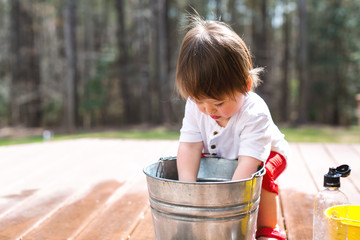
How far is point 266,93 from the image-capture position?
39.3 feet

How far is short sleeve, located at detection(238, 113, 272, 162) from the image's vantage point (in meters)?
1.41

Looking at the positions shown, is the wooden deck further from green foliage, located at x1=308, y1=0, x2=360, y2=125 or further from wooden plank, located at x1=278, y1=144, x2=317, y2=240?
green foliage, located at x1=308, y1=0, x2=360, y2=125

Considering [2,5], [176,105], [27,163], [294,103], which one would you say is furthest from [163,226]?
[2,5]

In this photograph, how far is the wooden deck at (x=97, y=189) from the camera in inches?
68.2

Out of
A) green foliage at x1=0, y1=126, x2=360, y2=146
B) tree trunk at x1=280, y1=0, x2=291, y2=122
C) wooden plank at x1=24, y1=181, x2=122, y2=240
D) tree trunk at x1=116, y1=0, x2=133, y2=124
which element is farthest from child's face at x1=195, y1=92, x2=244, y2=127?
tree trunk at x1=280, y1=0, x2=291, y2=122

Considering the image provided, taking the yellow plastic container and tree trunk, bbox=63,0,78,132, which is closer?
the yellow plastic container

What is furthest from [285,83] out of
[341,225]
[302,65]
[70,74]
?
[341,225]

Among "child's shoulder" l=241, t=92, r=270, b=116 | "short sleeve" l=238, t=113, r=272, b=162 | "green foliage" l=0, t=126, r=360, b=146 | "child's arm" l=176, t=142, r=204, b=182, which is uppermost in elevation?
"child's shoulder" l=241, t=92, r=270, b=116

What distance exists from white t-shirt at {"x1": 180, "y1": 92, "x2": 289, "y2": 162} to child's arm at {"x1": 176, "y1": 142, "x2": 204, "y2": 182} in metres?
0.03

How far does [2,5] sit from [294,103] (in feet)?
57.0

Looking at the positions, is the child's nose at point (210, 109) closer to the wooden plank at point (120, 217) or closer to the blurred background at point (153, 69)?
the wooden plank at point (120, 217)

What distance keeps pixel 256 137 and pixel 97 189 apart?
1327 mm

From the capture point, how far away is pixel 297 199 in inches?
85.3

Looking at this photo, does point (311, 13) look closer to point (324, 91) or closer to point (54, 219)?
point (324, 91)
